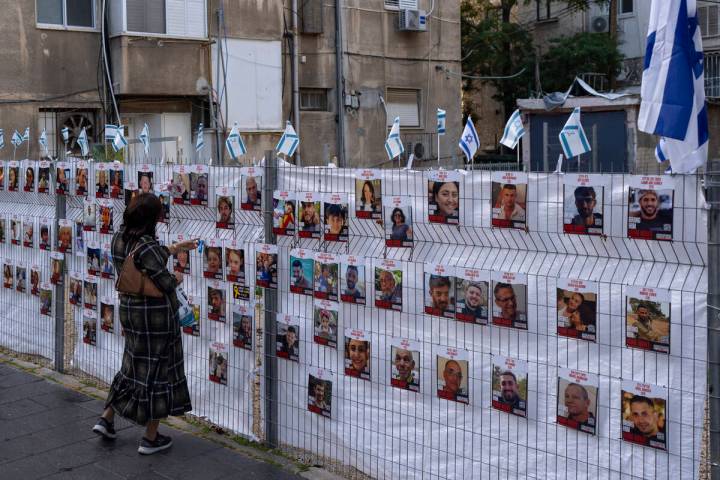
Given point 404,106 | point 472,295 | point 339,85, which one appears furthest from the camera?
point 404,106

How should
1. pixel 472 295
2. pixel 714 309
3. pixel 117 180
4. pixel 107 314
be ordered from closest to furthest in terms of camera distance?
pixel 714 309, pixel 472 295, pixel 117 180, pixel 107 314

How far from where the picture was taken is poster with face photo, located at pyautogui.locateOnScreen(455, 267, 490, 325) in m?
5.22

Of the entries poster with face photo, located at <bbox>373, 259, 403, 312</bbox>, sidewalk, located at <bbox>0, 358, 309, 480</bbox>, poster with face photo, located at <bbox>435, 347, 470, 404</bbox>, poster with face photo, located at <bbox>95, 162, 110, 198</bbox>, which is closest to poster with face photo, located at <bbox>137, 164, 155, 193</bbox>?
poster with face photo, located at <bbox>95, 162, 110, 198</bbox>

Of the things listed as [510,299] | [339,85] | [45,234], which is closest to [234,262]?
[510,299]

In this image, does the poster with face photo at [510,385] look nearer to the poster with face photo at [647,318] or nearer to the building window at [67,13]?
the poster with face photo at [647,318]

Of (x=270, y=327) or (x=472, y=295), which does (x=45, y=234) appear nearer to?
(x=270, y=327)

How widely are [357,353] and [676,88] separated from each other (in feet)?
8.44

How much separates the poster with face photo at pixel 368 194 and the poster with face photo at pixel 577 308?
139 cm

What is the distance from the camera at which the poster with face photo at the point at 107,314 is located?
325 inches

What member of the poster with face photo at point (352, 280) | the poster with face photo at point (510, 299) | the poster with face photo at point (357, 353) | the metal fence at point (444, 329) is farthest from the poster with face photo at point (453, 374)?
the poster with face photo at point (352, 280)

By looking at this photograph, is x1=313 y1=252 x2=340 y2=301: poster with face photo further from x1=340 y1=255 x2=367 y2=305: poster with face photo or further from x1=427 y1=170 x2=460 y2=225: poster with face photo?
x1=427 y1=170 x2=460 y2=225: poster with face photo

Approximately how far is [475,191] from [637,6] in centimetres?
3007

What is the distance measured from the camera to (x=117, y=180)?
8.20 m

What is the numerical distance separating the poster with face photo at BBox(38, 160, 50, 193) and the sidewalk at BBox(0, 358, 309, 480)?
2255mm
